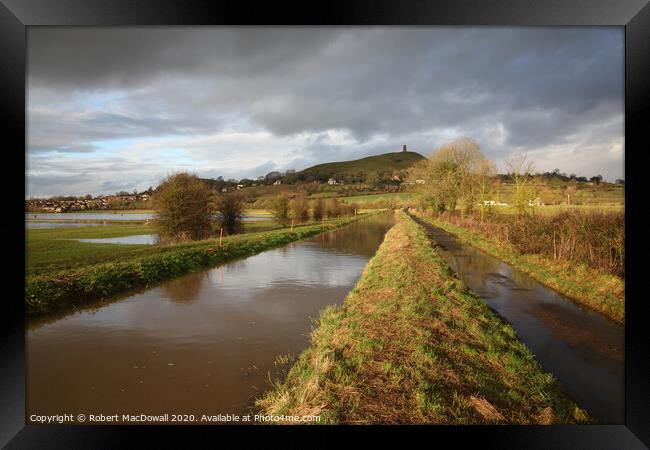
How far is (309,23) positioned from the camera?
480cm

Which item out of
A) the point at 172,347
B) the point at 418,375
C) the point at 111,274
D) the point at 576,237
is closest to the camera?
the point at 418,375

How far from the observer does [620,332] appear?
698 cm

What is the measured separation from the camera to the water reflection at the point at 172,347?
444cm

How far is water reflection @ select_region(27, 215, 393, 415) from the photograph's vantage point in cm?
444

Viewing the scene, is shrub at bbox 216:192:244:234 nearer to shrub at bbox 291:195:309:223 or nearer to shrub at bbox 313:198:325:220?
shrub at bbox 291:195:309:223

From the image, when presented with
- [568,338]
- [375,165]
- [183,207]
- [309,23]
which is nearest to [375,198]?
[375,165]

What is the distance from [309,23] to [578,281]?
34.7 ft

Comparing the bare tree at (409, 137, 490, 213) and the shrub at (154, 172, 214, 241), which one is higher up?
the bare tree at (409, 137, 490, 213)

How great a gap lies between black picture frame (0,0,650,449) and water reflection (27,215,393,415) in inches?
19.5

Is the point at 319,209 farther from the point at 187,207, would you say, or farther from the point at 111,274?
the point at 111,274

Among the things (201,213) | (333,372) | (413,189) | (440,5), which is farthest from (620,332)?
(413,189)

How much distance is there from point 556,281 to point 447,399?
28.4 feet

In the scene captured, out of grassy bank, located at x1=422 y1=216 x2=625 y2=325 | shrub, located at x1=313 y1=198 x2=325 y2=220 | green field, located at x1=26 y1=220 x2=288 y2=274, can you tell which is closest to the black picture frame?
grassy bank, located at x1=422 y1=216 x2=625 y2=325

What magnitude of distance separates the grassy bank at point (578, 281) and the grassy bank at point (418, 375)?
11.7 feet
